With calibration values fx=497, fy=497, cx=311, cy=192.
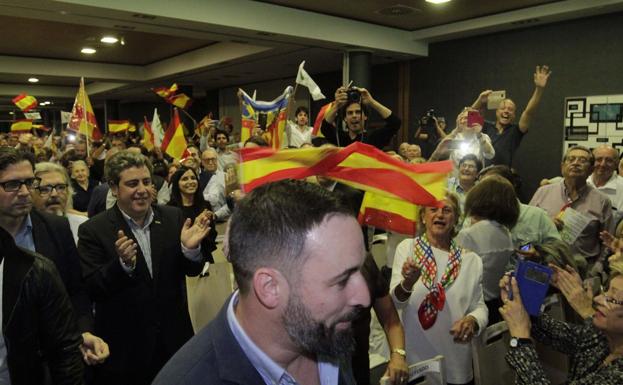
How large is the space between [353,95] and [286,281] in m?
2.52

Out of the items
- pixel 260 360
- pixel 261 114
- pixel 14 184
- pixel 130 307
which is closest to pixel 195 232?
pixel 130 307

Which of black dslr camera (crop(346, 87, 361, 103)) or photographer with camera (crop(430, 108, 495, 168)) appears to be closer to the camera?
black dslr camera (crop(346, 87, 361, 103))

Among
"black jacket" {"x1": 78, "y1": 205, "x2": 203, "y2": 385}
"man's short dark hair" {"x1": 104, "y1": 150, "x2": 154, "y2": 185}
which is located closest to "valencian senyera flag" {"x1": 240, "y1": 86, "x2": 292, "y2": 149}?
"man's short dark hair" {"x1": 104, "y1": 150, "x2": 154, "y2": 185}

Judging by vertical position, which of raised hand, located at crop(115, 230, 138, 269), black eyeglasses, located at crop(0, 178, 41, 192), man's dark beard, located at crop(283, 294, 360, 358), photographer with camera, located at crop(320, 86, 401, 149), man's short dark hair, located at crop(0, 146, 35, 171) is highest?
photographer with camera, located at crop(320, 86, 401, 149)

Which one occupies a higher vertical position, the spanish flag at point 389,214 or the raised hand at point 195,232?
the spanish flag at point 389,214

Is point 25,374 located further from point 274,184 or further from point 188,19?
point 188,19

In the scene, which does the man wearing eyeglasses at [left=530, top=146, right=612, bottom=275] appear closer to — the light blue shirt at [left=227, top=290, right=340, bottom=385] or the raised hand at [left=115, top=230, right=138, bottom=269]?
the raised hand at [left=115, top=230, right=138, bottom=269]

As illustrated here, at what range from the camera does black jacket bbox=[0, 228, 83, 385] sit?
1.57m

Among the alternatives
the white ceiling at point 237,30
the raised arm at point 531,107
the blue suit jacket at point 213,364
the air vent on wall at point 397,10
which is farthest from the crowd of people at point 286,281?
the air vent on wall at point 397,10

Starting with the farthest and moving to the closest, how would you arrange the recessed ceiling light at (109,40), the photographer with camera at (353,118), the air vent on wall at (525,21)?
the recessed ceiling light at (109,40) < the air vent on wall at (525,21) < the photographer with camera at (353,118)

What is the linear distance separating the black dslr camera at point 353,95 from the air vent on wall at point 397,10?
11.4ft

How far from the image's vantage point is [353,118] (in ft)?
10.9

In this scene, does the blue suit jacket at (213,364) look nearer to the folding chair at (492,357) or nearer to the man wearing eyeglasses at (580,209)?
the folding chair at (492,357)

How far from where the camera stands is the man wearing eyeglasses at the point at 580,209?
11.3ft
